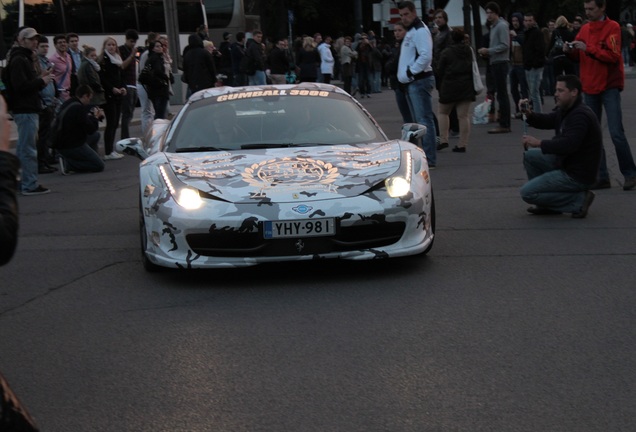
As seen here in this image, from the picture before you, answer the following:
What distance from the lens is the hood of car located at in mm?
7207

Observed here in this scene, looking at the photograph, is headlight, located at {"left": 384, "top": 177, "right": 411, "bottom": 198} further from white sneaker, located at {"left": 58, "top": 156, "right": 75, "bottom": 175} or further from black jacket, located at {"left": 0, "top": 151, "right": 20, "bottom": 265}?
white sneaker, located at {"left": 58, "top": 156, "right": 75, "bottom": 175}

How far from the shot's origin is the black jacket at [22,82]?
13102mm

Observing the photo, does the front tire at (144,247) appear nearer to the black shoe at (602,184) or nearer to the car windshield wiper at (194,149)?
the car windshield wiper at (194,149)

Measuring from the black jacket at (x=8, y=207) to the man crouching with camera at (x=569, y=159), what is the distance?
24.4 ft

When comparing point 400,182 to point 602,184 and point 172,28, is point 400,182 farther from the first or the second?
point 172,28

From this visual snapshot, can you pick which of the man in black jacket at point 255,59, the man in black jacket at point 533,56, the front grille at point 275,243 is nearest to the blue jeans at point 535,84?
the man in black jacket at point 533,56

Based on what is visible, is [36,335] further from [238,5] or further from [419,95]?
[238,5]

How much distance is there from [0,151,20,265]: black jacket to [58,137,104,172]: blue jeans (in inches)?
504

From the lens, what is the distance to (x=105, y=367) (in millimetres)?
5414

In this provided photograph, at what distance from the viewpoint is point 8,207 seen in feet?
8.29

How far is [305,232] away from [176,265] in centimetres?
91

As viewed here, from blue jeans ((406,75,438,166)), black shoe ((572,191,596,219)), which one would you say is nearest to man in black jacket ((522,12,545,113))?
blue jeans ((406,75,438,166))

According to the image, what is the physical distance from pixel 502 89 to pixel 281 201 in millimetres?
11427

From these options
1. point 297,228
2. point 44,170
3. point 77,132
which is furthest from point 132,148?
point 44,170
